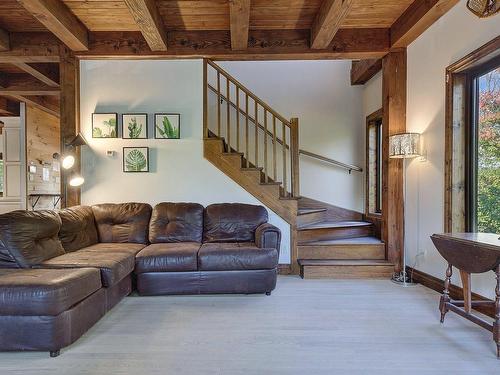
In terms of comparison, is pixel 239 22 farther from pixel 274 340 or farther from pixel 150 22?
pixel 274 340

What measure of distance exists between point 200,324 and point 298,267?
1.81m

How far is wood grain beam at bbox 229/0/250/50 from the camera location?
307cm

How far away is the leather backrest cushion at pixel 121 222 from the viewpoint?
380 centimetres

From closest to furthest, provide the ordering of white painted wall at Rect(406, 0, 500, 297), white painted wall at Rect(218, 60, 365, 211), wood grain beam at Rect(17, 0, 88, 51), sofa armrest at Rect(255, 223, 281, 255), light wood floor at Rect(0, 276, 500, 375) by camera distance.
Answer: light wood floor at Rect(0, 276, 500, 375), white painted wall at Rect(406, 0, 500, 297), wood grain beam at Rect(17, 0, 88, 51), sofa armrest at Rect(255, 223, 281, 255), white painted wall at Rect(218, 60, 365, 211)

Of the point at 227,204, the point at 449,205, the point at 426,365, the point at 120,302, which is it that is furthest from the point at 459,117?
the point at 120,302

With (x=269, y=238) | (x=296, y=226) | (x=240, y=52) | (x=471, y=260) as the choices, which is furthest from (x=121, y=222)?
(x=471, y=260)

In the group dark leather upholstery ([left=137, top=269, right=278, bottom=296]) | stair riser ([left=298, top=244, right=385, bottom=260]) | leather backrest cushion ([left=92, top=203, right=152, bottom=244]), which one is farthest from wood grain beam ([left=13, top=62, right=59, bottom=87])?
stair riser ([left=298, top=244, right=385, bottom=260])

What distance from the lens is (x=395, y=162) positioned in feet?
13.2

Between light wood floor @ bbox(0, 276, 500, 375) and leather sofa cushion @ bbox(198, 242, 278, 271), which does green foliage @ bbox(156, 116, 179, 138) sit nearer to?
leather sofa cushion @ bbox(198, 242, 278, 271)

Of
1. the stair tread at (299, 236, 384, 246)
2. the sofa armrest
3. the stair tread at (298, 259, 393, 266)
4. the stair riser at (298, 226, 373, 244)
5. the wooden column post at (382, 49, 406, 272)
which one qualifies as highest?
the wooden column post at (382, 49, 406, 272)

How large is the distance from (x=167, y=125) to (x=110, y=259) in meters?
1.99

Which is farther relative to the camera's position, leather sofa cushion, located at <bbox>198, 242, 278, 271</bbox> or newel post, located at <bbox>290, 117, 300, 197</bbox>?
newel post, located at <bbox>290, 117, 300, 197</bbox>

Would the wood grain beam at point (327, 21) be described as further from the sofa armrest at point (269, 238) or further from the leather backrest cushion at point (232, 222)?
the sofa armrest at point (269, 238)

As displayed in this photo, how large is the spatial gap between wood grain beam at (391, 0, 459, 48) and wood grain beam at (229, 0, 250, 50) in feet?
5.80
